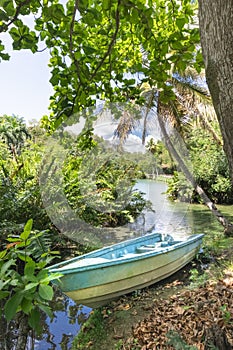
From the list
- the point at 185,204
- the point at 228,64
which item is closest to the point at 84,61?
the point at 228,64

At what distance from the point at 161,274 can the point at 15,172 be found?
282 centimetres

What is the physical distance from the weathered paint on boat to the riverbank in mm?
160

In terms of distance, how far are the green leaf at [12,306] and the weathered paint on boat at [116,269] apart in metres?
1.58

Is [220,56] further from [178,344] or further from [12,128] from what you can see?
[12,128]

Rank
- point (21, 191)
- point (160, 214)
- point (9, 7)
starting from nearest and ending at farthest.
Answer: point (9, 7) < point (21, 191) < point (160, 214)

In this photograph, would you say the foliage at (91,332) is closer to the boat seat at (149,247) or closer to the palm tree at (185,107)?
the boat seat at (149,247)

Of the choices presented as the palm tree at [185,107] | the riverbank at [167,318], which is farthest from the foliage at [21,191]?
the palm tree at [185,107]

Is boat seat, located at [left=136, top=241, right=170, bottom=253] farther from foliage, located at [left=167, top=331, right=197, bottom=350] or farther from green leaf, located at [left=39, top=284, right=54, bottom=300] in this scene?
green leaf, located at [left=39, top=284, right=54, bottom=300]

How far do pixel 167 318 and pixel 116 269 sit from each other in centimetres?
68

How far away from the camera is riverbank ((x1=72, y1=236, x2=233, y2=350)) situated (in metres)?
2.24

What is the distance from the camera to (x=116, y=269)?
304cm

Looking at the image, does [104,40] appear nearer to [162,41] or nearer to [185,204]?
[162,41]

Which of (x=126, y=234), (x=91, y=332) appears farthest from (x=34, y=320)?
(x=126, y=234)

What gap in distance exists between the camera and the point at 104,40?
77.4 inches
